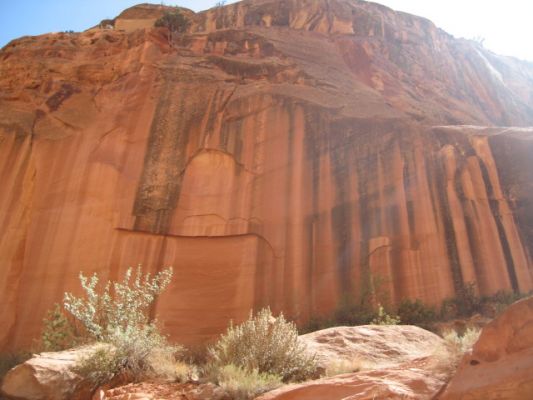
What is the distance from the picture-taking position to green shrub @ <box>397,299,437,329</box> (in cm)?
1367

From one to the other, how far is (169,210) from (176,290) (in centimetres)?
248

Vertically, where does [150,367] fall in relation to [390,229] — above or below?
below

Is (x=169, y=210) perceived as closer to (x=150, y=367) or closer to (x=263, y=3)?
(x=150, y=367)

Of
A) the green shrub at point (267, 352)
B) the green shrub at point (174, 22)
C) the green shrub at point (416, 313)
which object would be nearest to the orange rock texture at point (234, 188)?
the green shrub at point (416, 313)

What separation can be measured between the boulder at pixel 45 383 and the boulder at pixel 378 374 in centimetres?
316

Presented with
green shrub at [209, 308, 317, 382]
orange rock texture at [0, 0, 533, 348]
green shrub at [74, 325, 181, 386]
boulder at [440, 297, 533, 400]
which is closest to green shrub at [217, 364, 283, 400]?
green shrub at [209, 308, 317, 382]

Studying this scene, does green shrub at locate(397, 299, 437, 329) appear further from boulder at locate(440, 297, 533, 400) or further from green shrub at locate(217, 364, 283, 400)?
boulder at locate(440, 297, 533, 400)

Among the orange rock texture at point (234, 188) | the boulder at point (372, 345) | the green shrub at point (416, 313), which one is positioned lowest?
the boulder at point (372, 345)

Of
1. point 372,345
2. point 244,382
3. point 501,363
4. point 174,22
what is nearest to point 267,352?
point 244,382

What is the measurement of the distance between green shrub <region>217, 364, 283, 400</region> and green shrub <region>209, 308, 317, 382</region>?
0.18 metres

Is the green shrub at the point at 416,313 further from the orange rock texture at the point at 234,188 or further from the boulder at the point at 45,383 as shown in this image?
the boulder at the point at 45,383

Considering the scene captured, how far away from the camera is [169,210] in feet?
54.7

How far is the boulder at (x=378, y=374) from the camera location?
652 cm

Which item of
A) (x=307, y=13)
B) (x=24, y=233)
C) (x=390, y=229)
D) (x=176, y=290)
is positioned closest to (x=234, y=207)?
(x=176, y=290)
